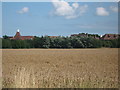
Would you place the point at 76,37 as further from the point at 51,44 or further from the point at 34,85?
the point at 34,85

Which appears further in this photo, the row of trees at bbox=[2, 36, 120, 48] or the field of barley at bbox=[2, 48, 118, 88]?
the row of trees at bbox=[2, 36, 120, 48]

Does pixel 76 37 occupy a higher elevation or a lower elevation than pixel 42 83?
higher

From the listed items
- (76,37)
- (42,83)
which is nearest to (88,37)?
(76,37)

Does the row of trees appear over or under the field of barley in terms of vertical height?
over

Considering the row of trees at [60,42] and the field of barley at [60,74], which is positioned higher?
the row of trees at [60,42]

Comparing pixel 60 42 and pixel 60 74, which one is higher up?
pixel 60 42

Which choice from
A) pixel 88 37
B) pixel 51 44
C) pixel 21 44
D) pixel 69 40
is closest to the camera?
pixel 88 37

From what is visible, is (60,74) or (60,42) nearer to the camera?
(60,74)

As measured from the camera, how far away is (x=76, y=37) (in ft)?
133

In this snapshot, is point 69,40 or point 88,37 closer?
point 88,37

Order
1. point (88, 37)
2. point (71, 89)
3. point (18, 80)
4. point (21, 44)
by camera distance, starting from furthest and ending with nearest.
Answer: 1. point (21, 44)
2. point (88, 37)
3. point (18, 80)
4. point (71, 89)

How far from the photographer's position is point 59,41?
1673 inches

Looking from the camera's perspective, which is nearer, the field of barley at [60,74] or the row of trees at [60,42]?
the field of barley at [60,74]

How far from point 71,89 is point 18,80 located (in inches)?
65.5
